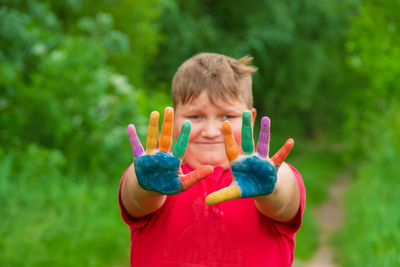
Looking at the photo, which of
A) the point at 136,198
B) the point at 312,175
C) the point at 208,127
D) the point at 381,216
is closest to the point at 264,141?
the point at 208,127

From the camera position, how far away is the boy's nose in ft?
5.04

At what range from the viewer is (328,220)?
10094 millimetres

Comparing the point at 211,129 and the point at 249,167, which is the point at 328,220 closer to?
the point at 211,129

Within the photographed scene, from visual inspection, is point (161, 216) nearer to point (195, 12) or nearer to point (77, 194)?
point (77, 194)

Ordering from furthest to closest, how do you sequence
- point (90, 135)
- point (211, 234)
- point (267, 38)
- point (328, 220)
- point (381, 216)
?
point (267, 38) → point (328, 220) → point (90, 135) → point (381, 216) → point (211, 234)

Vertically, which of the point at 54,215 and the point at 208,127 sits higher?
the point at 54,215

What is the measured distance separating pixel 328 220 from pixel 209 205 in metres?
9.25

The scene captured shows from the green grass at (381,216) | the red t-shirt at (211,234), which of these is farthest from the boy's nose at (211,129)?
the green grass at (381,216)

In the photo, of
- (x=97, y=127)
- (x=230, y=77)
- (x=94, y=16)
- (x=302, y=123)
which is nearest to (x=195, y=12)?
(x=94, y=16)

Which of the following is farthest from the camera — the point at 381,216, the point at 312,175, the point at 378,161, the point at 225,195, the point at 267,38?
the point at 312,175

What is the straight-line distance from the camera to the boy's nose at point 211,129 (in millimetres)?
1535

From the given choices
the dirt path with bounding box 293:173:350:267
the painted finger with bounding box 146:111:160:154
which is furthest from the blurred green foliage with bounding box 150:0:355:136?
the painted finger with bounding box 146:111:160:154

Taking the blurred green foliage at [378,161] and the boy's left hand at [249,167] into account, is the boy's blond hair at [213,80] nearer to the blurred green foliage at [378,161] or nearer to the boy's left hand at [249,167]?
the boy's left hand at [249,167]

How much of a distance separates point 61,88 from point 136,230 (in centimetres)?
363
